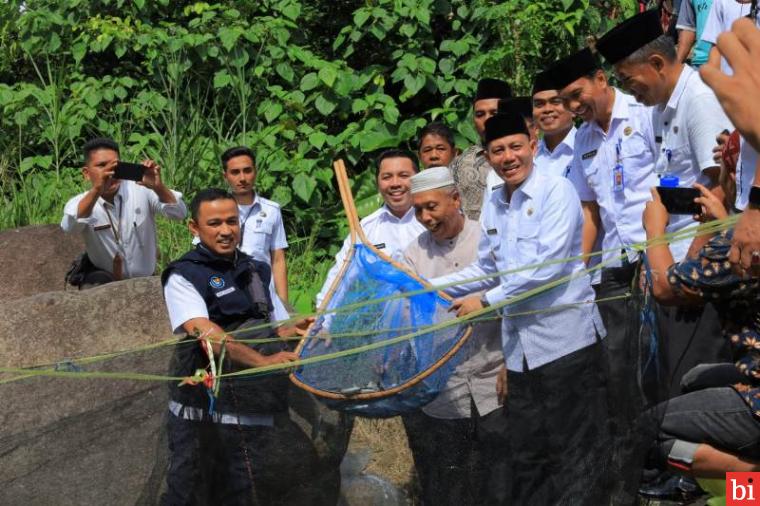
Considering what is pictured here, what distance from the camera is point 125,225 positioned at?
6.45 m

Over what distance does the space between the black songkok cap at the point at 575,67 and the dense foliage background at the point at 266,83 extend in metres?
2.69

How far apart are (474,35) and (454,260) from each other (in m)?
3.96

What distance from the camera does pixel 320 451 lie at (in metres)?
3.49

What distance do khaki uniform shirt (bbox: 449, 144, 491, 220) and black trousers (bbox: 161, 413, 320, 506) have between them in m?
2.31

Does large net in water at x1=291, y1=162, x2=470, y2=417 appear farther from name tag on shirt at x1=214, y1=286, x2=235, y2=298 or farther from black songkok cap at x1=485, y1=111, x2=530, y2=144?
black songkok cap at x1=485, y1=111, x2=530, y2=144

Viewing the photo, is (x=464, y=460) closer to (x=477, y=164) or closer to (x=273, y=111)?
(x=477, y=164)

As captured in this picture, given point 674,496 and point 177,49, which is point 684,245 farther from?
point 177,49

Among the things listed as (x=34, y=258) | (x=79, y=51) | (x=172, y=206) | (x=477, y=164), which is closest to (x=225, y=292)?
(x=477, y=164)

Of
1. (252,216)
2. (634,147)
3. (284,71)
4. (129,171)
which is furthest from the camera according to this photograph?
(284,71)

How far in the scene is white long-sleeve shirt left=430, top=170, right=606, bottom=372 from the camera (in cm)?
344

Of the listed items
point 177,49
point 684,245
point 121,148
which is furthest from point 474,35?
point 684,245

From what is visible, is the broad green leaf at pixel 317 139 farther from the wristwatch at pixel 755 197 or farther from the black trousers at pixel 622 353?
the wristwatch at pixel 755 197

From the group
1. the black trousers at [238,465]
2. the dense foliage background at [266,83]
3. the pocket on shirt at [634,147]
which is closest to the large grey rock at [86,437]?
the black trousers at [238,465]

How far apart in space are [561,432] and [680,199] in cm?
83
